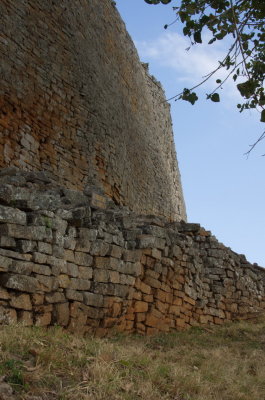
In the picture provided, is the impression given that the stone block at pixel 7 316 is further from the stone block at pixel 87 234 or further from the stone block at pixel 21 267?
the stone block at pixel 87 234

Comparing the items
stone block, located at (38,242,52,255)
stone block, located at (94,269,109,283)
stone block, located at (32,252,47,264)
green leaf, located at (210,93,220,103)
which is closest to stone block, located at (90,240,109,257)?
stone block, located at (94,269,109,283)

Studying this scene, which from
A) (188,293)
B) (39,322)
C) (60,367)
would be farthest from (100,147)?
(60,367)

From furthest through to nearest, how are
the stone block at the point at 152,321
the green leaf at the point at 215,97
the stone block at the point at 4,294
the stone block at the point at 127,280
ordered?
the stone block at the point at 152,321 < the stone block at the point at 127,280 < the stone block at the point at 4,294 < the green leaf at the point at 215,97

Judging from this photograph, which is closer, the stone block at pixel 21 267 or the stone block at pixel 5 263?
the stone block at pixel 5 263

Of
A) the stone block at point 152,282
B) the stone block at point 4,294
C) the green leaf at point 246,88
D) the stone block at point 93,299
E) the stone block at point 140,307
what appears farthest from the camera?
the stone block at point 152,282

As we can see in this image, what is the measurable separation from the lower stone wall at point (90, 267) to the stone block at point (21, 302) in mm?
11

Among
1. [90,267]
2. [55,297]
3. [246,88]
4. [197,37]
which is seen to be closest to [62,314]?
[55,297]

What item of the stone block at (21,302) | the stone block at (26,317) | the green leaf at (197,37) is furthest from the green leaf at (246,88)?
the stone block at (26,317)

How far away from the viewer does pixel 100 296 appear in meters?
7.36

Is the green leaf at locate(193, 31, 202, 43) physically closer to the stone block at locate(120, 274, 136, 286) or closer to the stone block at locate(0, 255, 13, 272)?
the stone block at locate(0, 255, 13, 272)

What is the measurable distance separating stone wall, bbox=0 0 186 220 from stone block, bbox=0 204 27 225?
4048 millimetres

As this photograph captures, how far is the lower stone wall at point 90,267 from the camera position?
6.35 m

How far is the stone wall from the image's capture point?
11422mm

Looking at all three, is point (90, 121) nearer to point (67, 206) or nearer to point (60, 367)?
point (67, 206)
